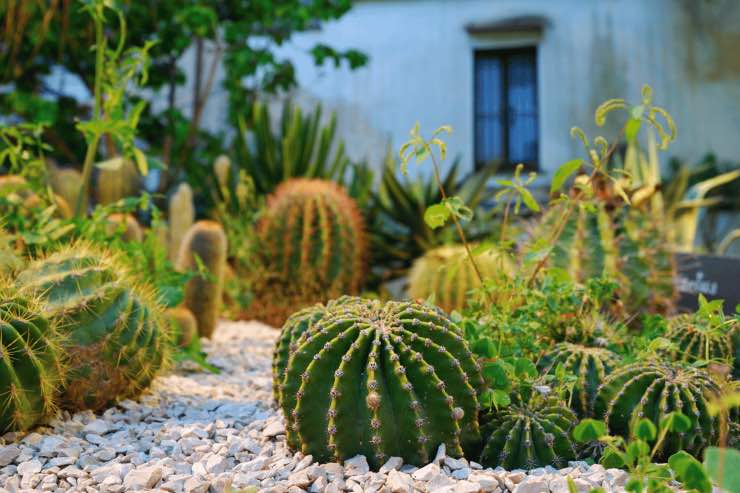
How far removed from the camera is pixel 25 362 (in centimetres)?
189

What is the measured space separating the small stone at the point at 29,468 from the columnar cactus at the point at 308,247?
2799 mm

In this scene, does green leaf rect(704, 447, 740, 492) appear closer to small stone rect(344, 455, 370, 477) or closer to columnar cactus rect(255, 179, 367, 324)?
small stone rect(344, 455, 370, 477)

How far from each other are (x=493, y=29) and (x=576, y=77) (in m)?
0.98

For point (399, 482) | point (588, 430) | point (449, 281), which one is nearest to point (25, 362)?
point (399, 482)

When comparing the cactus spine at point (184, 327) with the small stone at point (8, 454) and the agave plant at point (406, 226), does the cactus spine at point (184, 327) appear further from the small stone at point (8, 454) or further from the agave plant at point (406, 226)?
the agave plant at point (406, 226)

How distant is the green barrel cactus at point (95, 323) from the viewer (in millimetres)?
2115

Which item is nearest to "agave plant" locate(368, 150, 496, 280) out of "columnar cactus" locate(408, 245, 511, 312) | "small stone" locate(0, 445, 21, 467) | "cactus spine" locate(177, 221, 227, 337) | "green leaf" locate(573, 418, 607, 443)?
"columnar cactus" locate(408, 245, 511, 312)

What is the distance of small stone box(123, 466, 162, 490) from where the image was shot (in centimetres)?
159

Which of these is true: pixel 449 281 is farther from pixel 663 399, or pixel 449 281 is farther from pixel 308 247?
pixel 663 399

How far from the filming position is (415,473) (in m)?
1.57

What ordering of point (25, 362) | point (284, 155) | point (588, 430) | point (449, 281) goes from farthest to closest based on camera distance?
point (284, 155) → point (449, 281) → point (25, 362) → point (588, 430)

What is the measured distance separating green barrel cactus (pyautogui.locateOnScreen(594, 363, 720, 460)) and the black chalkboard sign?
106cm

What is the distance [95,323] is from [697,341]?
1.67 m

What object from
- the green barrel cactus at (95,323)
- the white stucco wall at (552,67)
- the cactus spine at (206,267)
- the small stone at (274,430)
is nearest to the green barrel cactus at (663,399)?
the small stone at (274,430)
